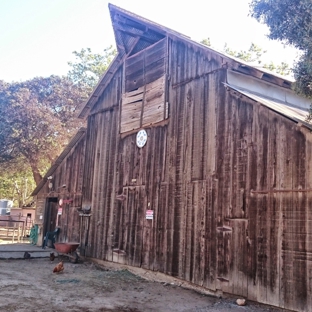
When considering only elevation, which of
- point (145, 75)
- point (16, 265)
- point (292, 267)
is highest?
point (145, 75)

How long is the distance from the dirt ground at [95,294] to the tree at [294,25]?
14.8 feet

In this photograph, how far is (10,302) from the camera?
7.41 meters

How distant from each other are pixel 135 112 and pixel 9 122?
15.3m

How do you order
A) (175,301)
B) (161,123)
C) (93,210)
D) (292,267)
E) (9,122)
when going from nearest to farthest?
(292,267), (175,301), (161,123), (93,210), (9,122)

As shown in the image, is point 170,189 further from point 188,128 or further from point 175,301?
point 175,301

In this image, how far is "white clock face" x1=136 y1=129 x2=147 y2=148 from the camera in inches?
462

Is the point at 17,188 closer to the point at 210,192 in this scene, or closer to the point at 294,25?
the point at 210,192

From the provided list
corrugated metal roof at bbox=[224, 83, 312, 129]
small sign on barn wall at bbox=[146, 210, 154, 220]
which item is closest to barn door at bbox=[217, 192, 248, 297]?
corrugated metal roof at bbox=[224, 83, 312, 129]

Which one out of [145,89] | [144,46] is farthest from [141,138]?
[144,46]

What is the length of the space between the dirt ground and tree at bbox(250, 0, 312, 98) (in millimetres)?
4497

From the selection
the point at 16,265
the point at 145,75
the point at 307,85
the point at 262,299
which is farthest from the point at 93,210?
the point at 307,85

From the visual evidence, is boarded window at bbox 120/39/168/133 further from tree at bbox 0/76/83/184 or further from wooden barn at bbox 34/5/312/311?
tree at bbox 0/76/83/184

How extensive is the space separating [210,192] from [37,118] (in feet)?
61.2

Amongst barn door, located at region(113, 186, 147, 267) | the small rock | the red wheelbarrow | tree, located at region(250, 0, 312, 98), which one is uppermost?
tree, located at region(250, 0, 312, 98)
